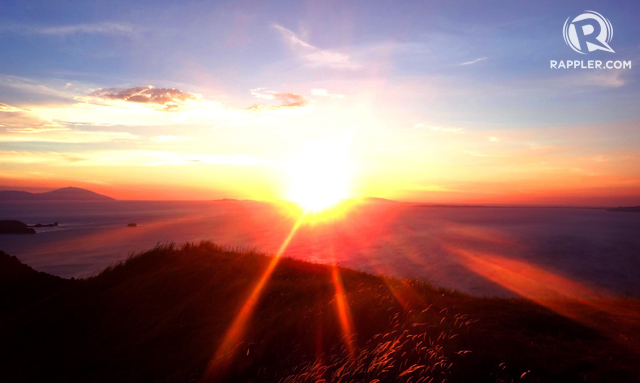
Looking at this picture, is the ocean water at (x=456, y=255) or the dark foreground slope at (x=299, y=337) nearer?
the dark foreground slope at (x=299, y=337)

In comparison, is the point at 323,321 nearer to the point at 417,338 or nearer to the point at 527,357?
the point at 417,338

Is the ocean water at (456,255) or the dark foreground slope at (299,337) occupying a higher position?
the dark foreground slope at (299,337)

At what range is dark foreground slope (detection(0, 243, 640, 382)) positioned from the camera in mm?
4922

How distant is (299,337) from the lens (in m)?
6.32

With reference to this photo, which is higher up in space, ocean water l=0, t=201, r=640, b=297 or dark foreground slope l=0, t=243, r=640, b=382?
dark foreground slope l=0, t=243, r=640, b=382

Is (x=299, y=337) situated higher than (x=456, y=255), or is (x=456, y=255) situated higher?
(x=299, y=337)

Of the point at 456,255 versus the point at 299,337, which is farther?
the point at 456,255

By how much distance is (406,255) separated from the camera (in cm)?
3766

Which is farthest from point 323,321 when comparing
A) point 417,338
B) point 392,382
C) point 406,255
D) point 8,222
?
point 8,222

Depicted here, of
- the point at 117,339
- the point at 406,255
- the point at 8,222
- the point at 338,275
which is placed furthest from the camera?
the point at 8,222

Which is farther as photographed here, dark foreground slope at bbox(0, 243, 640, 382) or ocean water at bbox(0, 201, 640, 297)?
ocean water at bbox(0, 201, 640, 297)

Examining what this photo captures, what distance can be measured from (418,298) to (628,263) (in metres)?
32.7

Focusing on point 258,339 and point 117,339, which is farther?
point 117,339

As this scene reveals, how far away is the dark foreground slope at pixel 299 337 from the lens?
16.1ft
